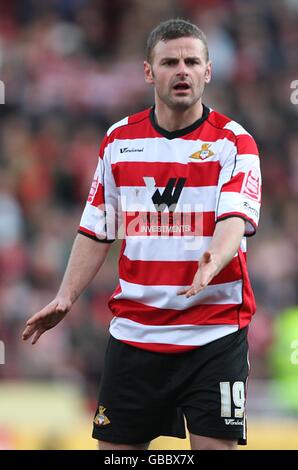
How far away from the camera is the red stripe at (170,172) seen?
552cm

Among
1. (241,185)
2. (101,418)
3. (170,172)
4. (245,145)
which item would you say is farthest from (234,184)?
(101,418)

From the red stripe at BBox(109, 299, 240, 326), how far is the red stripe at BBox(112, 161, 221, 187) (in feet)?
1.88

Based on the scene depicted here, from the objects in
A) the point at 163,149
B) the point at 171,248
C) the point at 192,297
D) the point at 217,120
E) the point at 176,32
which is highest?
the point at 176,32

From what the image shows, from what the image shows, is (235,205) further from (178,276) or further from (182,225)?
(178,276)

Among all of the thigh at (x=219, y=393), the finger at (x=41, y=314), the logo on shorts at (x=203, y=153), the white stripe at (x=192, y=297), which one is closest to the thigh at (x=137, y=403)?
the thigh at (x=219, y=393)

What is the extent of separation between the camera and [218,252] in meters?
5.14

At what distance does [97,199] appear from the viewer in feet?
19.3

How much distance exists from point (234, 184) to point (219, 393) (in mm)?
952

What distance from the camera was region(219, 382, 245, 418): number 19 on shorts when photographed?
542cm

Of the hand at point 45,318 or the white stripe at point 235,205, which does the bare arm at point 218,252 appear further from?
the hand at point 45,318

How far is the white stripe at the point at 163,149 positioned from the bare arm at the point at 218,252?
1.25 ft

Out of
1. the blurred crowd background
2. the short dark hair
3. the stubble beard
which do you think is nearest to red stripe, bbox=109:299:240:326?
the stubble beard

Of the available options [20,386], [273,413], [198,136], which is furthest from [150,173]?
[20,386]

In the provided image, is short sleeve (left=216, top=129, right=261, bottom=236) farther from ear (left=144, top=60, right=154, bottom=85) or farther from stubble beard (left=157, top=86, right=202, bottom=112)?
ear (left=144, top=60, right=154, bottom=85)
